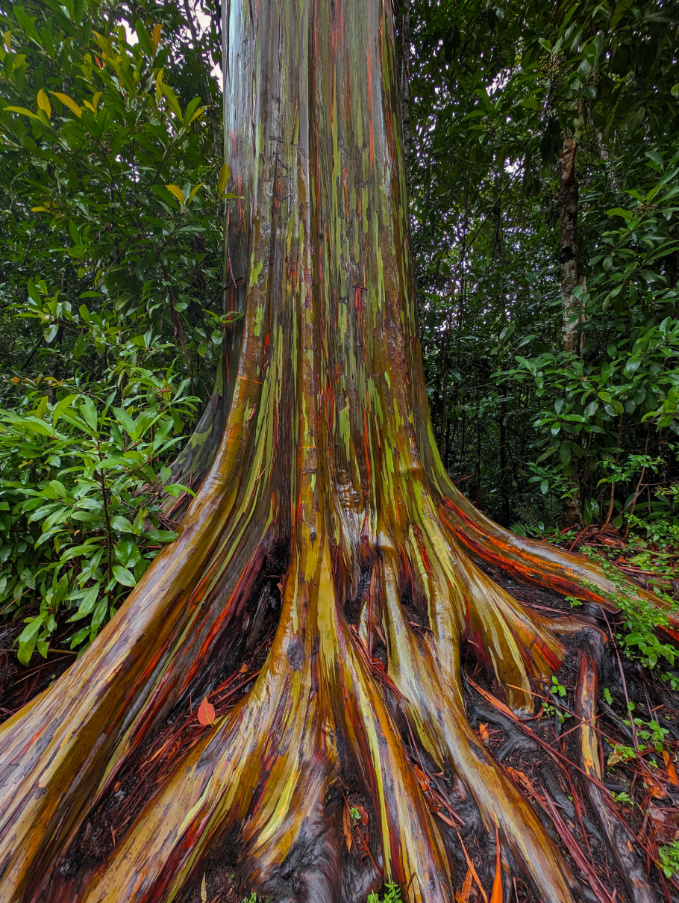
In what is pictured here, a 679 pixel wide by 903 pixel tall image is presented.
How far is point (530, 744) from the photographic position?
1.28m

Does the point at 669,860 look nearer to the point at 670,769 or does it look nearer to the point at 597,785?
the point at 597,785

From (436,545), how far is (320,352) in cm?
109

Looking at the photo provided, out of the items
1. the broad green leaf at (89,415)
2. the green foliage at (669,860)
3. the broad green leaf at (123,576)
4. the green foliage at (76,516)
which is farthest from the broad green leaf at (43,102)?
the green foliage at (669,860)

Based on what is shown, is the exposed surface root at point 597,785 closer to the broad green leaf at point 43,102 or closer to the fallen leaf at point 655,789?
the fallen leaf at point 655,789

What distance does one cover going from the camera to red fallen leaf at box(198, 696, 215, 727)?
1.25 metres

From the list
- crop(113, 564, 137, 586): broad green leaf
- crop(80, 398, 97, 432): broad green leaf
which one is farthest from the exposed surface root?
crop(80, 398, 97, 432): broad green leaf

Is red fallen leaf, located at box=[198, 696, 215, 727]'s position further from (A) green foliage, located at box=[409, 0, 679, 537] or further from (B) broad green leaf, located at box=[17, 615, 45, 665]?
(A) green foliage, located at box=[409, 0, 679, 537]

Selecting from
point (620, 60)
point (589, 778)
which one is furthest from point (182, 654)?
point (620, 60)

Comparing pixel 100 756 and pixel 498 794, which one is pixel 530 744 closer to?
pixel 498 794

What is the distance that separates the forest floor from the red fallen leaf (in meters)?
0.02

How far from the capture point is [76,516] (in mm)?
1199

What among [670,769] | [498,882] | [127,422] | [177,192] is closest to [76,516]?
[127,422]

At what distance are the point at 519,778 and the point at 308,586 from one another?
0.95m

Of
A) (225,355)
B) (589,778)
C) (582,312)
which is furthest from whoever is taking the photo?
(582,312)
